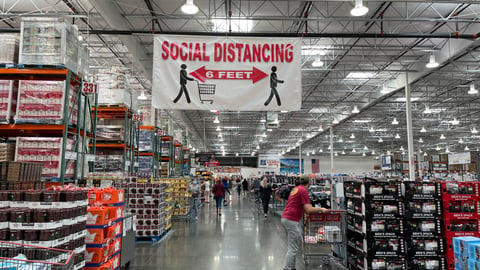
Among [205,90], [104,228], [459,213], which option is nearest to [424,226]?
[459,213]

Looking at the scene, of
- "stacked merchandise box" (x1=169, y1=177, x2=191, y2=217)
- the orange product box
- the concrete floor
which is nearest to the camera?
the orange product box

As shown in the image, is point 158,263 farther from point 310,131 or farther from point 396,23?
point 310,131

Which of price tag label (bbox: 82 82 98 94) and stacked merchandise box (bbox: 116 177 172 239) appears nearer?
price tag label (bbox: 82 82 98 94)

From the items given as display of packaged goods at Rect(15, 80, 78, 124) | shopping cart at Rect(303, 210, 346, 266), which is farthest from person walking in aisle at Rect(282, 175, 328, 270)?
display of packaged goods at Rect(15, 80, 78, 124)

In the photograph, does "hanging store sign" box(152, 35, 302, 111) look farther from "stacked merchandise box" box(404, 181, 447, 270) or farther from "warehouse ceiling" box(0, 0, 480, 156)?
"stacked merchandise box" box(404, 181, 447, 270)

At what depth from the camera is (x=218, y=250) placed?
28.4ft

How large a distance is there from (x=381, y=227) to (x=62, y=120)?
602cm

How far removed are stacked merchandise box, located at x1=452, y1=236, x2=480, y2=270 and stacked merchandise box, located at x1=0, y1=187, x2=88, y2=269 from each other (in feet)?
15.0

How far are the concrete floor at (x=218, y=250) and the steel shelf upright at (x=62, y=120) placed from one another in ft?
8.55

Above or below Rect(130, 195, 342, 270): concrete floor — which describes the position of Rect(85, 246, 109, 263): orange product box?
above

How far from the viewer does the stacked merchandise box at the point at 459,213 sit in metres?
6.21

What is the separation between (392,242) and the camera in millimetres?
6094

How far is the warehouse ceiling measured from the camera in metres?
11.7

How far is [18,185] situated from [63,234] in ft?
3.76
